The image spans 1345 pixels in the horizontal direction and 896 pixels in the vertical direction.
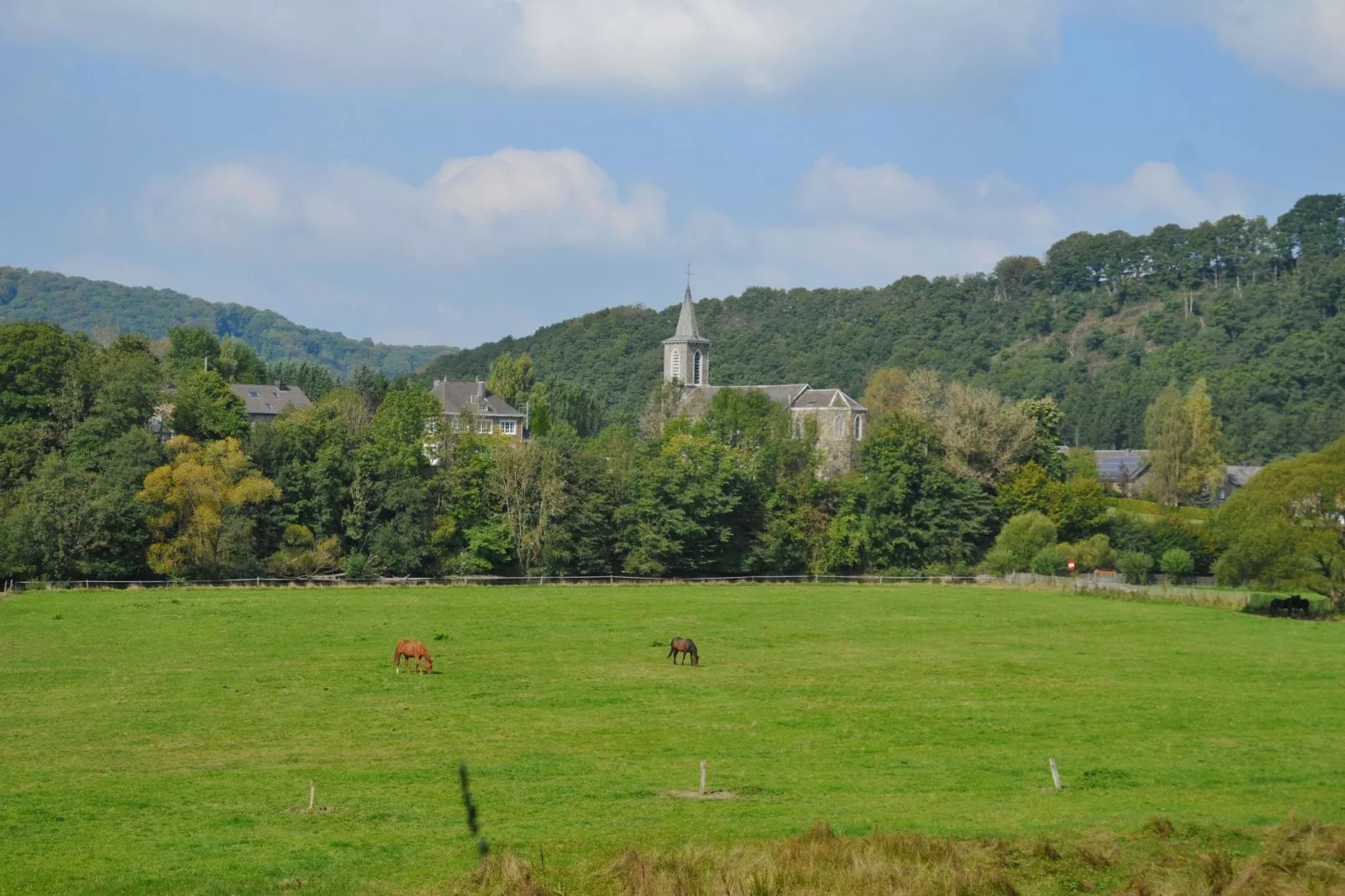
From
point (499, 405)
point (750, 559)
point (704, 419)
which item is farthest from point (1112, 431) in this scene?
point (750, 559)

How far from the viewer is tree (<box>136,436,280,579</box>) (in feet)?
217

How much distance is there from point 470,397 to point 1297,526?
8832cm

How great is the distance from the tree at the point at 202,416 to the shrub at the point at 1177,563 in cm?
5179

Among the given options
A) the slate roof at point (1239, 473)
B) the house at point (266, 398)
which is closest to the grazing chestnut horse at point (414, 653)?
the house at point (266, 398)

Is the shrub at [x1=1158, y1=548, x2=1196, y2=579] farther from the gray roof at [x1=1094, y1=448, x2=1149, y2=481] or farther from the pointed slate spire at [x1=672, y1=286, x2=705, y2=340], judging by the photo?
the pointed slate spire at [x1=672, y1=286, x2=705, y2=340]

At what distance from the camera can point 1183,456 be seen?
118000 mm

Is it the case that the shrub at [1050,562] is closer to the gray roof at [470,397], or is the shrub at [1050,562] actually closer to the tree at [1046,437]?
the tree at [1046,437]

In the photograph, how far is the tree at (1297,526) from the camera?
197ft

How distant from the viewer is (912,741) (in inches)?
1097

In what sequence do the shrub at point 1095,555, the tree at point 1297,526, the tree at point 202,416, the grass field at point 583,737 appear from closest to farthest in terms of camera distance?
the grass field at point 583,737, the tree at point 1297,526, the tree at point 202,416, the shrub at point 1095,555

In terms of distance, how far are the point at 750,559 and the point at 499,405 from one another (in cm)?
6204

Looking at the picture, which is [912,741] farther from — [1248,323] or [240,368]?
[1248,323]

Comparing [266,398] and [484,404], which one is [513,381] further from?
[266,398]

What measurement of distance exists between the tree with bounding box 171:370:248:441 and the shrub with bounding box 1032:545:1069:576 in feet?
145
